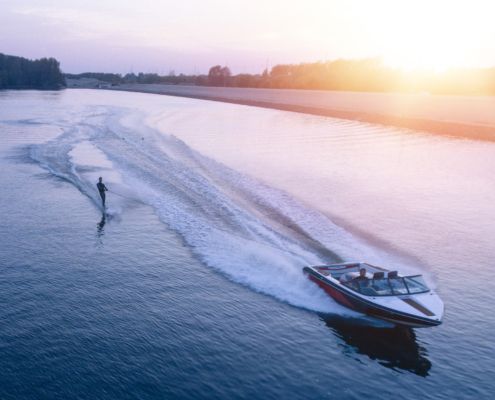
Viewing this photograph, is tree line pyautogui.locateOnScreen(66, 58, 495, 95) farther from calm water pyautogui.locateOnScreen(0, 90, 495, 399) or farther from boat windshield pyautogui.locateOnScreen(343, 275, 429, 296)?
boat windshield pyautogui.locateOnScreen(343, 275, 429, 296)

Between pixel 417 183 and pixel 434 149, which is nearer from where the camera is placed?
pixel 417 183

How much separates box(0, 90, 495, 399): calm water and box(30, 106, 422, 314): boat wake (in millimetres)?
124

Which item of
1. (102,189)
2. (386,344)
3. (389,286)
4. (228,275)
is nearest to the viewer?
(386,344)

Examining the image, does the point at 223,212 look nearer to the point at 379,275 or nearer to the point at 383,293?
the point at 379,275

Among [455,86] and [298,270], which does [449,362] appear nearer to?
[298,270]

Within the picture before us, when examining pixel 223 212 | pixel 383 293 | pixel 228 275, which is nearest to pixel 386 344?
pixel 383 293

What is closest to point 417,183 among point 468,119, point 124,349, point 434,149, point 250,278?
point 434,149

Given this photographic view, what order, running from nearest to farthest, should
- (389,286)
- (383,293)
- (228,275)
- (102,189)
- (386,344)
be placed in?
1. (386,344)
2. (383,293)
3. (389,286)
4. (228,275)
5. (102,189)

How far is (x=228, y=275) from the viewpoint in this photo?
22.3 metres

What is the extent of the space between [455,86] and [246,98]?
55758 mm

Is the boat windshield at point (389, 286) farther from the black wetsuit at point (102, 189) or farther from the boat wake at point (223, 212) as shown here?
the black wetsuit at point (102, 189)

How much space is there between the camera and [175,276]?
2227 centimetres

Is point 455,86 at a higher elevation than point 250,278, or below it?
higher

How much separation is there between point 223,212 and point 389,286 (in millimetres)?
13198
